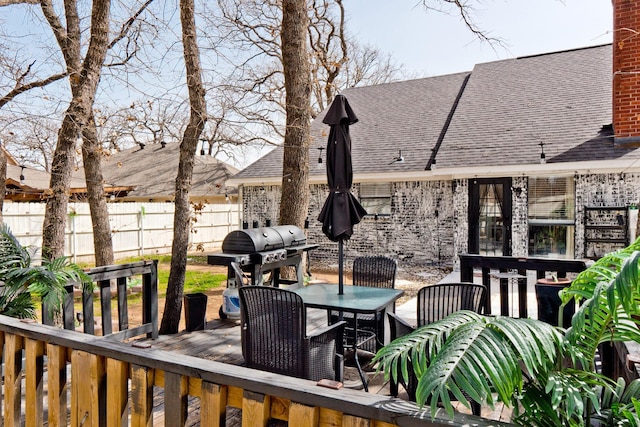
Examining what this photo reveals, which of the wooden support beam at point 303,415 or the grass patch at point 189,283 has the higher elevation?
the wooden support beam at point 303,415

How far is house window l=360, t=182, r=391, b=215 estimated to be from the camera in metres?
12.5

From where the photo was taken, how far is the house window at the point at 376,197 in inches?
492

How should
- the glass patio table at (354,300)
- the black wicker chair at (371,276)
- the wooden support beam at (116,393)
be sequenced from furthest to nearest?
the black wicker chair at (371,276) → the glass patio table at (354,300) → the wooden support beam at (116,393)

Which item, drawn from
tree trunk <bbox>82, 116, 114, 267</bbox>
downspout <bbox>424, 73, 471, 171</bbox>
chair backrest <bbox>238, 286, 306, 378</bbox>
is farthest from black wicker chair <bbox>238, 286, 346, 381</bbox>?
downspout <bbox>424, 73, 471, 171</bbox>

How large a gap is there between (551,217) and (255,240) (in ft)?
24.7

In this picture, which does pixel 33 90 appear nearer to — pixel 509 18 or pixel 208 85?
pixel 208 85

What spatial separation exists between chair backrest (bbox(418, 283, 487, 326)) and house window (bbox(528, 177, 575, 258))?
7490mm

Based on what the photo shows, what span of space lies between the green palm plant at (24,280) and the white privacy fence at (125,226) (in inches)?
330

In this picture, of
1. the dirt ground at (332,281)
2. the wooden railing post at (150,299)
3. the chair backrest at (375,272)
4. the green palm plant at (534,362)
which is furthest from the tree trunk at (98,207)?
the green palm plant at (534,362)

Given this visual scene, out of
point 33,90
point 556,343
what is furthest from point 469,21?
point 556,343

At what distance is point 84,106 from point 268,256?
2.93 meters

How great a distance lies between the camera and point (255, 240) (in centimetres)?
552

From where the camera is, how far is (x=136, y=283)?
32.4ft

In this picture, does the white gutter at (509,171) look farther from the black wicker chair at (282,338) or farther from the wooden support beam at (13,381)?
the wooden support beam at (13,381)
